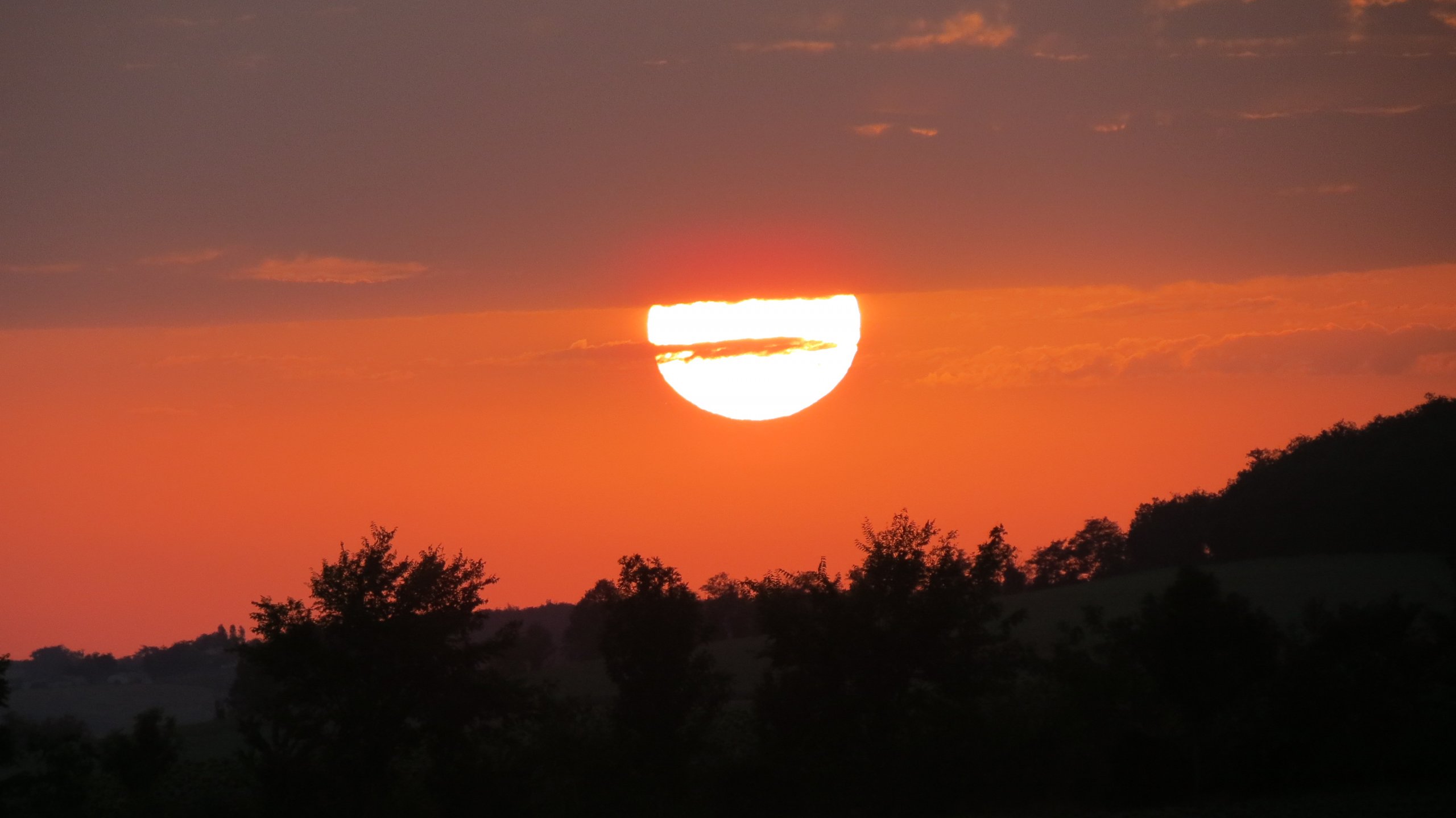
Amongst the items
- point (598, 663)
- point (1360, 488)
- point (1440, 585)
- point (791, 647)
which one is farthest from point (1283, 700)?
point (1360, 488)

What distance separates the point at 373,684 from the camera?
45.8 meters

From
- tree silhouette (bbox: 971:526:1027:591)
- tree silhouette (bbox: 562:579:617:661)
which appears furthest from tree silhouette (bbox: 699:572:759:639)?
tree silhouette (bbox: 971:526:1027:591)

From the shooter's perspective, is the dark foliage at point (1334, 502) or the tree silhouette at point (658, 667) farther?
the dark foliage at point (1334, 502)

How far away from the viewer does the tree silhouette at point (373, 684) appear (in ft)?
146

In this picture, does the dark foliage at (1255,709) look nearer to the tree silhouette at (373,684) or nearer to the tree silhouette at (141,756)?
the tree silhouette at (373,684)

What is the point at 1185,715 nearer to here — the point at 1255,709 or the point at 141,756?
the point at 1255,709

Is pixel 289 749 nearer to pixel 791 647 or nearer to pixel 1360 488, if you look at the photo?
pixel 791 647

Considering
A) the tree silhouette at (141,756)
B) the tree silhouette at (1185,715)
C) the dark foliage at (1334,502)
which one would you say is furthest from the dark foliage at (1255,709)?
the dark foliage at (1334,502)

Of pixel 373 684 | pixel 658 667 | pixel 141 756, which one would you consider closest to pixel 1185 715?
pixel 658 667

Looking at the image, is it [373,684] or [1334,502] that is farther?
[1334,502]

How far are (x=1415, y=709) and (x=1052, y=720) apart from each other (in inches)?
421

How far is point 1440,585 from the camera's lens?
247 ft

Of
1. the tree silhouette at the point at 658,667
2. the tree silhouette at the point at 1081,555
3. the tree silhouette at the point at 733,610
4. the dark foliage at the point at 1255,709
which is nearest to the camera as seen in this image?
the dark foliage at the point at 1255,709

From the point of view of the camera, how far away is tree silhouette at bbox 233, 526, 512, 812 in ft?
146
